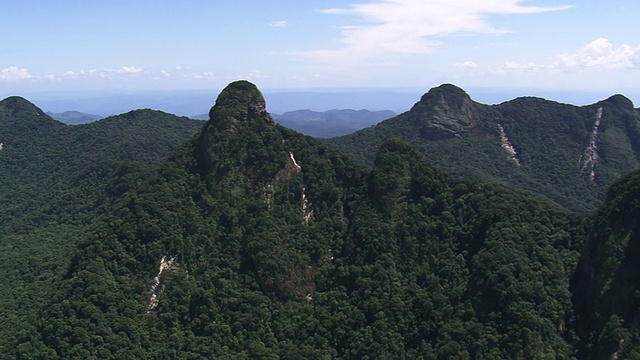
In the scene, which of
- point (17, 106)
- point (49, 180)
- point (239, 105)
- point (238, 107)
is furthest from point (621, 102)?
point (17, 106)

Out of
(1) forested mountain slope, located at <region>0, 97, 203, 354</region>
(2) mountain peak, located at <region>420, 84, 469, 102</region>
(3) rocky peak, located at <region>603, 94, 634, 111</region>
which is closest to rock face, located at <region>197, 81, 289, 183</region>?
(1) forested mountain slope, located at <region>0, 97, 203, 354</region>

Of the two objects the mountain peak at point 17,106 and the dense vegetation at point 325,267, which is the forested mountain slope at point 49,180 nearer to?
the mountain peak at point 17,106

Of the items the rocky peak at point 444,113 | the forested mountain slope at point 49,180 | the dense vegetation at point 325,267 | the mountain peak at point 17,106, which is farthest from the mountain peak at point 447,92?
the mountain peak at point 17,106

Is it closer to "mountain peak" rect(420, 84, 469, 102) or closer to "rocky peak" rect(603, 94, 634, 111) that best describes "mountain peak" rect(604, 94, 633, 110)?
"rocky peak" rect(603, 94, 634, 111)

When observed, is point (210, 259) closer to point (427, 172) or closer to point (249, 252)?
point (249, 252)

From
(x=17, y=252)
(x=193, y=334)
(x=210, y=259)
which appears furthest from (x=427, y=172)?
(x=17, y=252)

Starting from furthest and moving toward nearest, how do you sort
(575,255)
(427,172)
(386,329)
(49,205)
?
(49,205) → (427,172) → (575,255) → (386,329)
